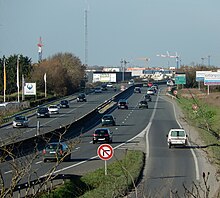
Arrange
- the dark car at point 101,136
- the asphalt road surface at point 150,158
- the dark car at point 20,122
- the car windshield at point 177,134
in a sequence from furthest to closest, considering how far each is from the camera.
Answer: the dark car at point 20,122, the dark car at point 101,136, the car windshield at point 177,134, the asphalt road surface at point 150,158

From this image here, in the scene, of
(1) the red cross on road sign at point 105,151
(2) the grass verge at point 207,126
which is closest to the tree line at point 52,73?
(2) the grass verge at point 207,126

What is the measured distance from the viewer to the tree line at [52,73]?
11025 cm

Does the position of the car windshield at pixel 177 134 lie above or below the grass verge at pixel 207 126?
below

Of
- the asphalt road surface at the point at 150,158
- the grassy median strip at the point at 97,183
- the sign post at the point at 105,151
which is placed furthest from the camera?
the sign post at the point at 105,151

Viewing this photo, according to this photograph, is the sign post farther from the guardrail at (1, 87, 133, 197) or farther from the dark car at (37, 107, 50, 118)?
the dark car at (37, 107, 50, 118)

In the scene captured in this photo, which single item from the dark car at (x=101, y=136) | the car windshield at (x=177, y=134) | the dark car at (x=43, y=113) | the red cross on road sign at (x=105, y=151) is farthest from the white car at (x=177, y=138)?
the dark car at (x=43, y=113)

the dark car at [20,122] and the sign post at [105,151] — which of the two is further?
the dark car at [20,122]

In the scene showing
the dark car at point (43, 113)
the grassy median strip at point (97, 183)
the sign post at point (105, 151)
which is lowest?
the dark car at point (43, 113)

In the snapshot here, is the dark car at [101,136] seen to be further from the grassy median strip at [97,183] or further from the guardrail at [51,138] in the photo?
the grassy median strip at [97,183]

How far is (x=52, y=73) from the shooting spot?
376 ft

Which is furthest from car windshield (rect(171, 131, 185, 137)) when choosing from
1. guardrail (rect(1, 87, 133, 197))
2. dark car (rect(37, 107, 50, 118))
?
dark car (rect(37, 107, 50, 118))

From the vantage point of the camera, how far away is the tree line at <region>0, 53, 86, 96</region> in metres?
110

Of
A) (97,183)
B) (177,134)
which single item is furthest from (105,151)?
(177,134)

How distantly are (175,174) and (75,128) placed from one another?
2728 cm
